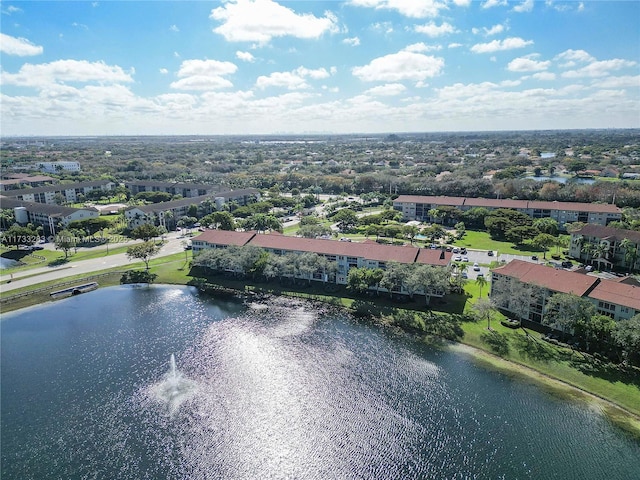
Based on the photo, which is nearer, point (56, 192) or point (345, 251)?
point (345, 251)

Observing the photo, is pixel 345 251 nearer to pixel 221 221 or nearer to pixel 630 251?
pixel 221 221

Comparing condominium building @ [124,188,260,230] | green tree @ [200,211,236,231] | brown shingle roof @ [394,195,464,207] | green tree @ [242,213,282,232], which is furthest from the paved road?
brown shingle roof @ [394,195,464,207]

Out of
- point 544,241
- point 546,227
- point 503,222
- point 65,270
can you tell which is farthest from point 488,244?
point 65,270

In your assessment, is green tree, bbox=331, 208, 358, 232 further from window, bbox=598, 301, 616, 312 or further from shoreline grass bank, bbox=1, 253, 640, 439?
window, bbox=598, 301, 616, 312

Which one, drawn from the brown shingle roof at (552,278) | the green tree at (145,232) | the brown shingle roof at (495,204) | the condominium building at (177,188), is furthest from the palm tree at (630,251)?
the condominium building at (177,188)

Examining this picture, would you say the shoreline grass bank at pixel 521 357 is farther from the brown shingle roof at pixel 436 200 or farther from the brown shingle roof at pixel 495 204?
the brown shingle roof at pixel 495 204
